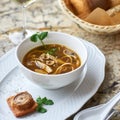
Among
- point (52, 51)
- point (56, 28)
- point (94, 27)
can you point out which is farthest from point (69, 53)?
point (56, 28)

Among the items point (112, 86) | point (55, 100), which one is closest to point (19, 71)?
point (55, 100)

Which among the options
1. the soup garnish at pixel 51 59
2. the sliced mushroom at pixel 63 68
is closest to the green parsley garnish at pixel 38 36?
the soup garnish at pixel 51 59

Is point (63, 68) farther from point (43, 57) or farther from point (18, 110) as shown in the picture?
point (18, 110)

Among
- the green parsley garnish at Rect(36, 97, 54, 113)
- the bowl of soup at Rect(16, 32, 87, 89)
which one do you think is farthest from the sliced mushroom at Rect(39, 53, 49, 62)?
the green parsley garnish at Rect(36, 97, 54, 113)

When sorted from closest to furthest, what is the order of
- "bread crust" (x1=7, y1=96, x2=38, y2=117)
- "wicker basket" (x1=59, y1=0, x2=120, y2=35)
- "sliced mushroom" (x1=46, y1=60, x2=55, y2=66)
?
1. "bread crust" (x1=7, y1=96, x2=38, y2=117)
2. "sliced mushroom" (x1=46, y1=60, x2=55, y2=66)
3. "wicker basket" (x1=59, y1=0, x2=120, y2=35)

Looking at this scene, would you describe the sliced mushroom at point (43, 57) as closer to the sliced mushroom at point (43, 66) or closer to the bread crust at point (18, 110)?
the sliced mushroom at point (43, 66)

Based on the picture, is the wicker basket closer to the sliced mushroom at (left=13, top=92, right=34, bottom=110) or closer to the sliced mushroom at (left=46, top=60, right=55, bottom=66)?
the sliced mushroom at (left=46, top=60, right=55, bottom=66)
